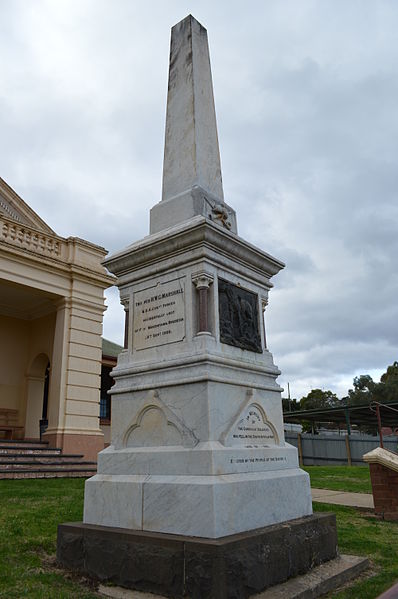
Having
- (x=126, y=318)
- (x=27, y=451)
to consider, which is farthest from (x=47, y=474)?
(x=126, y=318)

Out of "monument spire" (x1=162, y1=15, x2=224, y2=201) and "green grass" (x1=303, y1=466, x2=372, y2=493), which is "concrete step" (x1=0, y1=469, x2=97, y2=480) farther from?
"monument spire" (x1=162, y1=15, x2=224, y2=201)

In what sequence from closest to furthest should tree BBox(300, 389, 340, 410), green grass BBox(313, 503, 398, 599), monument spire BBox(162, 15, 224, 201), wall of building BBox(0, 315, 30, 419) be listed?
green grass BBox(313, 503, 398, 599) < monument spire BBox(162, 15, 224, 201) < wall of building BBox(0, 315, 30, 419) < tree BBox(300, 389, 340, 410)

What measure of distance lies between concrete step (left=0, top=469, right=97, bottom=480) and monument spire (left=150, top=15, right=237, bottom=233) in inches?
297

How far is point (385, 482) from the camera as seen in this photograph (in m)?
7.98

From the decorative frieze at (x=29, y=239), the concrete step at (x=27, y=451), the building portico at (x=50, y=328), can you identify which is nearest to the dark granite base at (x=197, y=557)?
the concrete step at (x=27, y=451)

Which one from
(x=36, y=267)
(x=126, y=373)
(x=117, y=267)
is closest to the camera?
(x=126, y=373)

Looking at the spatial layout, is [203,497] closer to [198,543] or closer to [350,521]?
[198,543]

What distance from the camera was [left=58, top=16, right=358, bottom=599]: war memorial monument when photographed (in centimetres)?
377

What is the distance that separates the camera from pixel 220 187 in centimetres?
590

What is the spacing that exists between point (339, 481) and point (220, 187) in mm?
9874

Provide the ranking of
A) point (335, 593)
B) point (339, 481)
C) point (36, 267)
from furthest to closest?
point (36, 267), point (339, 481), point (335, 593)

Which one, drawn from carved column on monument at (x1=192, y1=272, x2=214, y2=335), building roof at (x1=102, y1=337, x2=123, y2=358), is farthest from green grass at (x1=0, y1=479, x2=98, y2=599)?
building roof at (x1=102, y1=337, x2=123, y2=358)

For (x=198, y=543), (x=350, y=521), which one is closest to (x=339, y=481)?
(x=350, y=521)

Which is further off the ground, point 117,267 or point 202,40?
point 202,40
